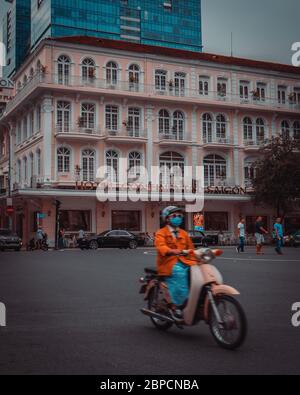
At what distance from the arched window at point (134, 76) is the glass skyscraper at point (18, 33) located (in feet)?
272

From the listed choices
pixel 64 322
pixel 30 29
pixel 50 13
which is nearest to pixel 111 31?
pixel 50 13

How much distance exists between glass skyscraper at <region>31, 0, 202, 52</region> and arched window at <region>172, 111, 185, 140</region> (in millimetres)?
64411

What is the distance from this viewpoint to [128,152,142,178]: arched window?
45500 mm

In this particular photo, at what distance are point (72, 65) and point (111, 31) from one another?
69872 millimetres

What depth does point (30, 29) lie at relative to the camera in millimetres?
125312

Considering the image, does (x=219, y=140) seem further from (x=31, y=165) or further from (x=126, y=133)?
(x=31, y=165)

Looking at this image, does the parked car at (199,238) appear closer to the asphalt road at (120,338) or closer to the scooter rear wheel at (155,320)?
the asphalt road at (120,338)

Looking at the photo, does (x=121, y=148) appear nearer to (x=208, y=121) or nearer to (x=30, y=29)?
(x=208, y=121)

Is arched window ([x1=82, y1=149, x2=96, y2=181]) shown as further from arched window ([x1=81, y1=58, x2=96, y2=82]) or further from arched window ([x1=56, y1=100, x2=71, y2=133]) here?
arched window ([x1=81, y1=58, x2=96, y2=82])

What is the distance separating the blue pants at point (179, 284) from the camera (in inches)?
263

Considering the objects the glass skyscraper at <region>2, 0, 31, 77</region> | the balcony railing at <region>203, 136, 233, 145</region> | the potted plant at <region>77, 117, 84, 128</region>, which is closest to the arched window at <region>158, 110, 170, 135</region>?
the balcony railing at <region>203, 136, 233, 145</region>

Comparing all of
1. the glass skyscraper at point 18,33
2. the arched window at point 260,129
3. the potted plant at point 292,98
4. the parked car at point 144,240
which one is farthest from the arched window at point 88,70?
the glass skyscraper at point 18,33

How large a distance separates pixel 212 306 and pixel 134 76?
138 feet
